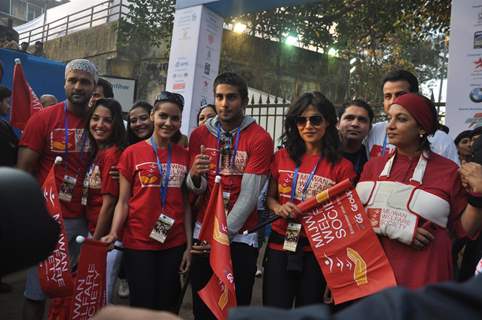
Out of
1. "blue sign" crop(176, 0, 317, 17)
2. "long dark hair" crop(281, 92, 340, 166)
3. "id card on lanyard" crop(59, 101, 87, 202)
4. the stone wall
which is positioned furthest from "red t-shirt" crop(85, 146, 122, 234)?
the stone wall

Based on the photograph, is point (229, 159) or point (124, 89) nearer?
point (229, 159)

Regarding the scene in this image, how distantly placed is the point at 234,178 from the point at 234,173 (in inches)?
1.4

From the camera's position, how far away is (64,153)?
348 cm

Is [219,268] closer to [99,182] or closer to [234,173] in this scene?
[234,173]

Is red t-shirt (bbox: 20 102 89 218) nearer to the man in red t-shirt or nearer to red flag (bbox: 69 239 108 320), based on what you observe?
the man in red t-shirt

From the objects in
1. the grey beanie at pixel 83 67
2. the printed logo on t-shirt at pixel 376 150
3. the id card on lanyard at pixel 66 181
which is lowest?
the id card on lanyard at pixel 66 181

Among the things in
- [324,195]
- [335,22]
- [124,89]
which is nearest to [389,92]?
[324,195]

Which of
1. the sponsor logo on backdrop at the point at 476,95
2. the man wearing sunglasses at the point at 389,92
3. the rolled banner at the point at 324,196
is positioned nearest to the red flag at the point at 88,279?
the rolled banner at the point at 324,196

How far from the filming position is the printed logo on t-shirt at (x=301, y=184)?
10.0ft

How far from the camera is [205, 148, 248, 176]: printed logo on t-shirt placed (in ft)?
10.9

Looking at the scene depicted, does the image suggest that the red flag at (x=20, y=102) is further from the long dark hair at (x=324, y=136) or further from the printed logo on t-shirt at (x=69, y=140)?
the long dark hair at (x=324, y=136)

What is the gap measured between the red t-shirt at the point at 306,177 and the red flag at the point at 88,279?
3.84 feet

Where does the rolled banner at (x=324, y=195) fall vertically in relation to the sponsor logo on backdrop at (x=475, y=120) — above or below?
below

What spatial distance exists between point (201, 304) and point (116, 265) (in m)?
1.10
